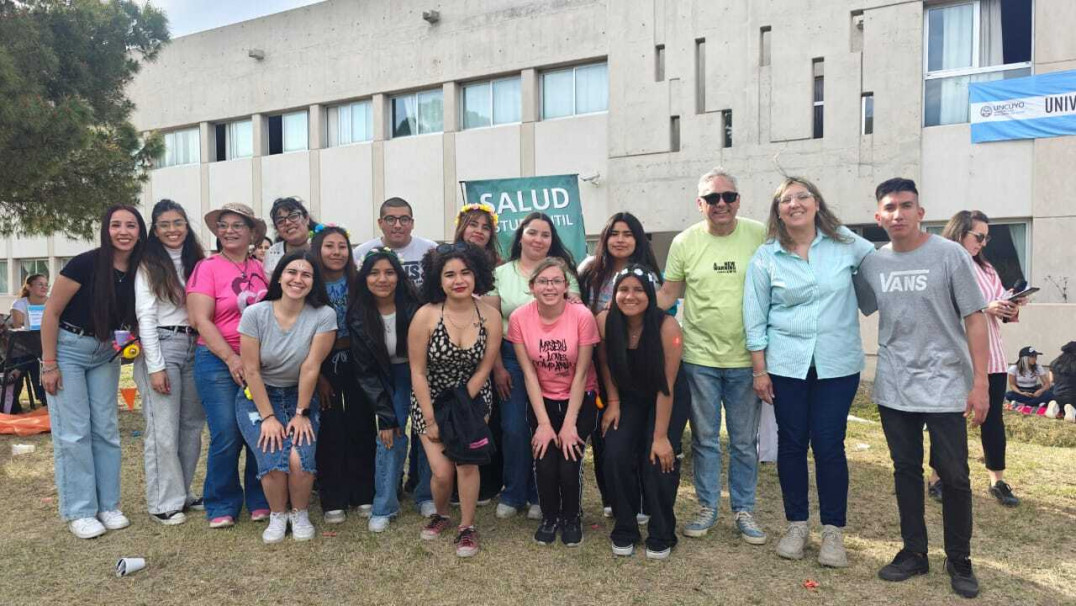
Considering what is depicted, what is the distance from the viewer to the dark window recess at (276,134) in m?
17.7

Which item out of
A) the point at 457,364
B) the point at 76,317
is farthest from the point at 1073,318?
the point at 76,317

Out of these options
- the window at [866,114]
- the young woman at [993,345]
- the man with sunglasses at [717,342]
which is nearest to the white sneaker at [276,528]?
the man with sunglasses at [717,342]

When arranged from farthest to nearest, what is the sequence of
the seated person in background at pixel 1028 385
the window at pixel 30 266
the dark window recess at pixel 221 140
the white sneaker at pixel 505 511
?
the window at pixel 30 266
the dark window recess at pixel 221 140
the seated person in background at pixel 1028 385
the white sneaker at pixel 505 511

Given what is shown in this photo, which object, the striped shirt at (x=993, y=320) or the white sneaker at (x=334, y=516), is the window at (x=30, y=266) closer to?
the white sneaker at (x=334, y=516)

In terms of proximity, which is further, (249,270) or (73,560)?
(249,270)

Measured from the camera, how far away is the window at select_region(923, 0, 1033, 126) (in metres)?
10.9

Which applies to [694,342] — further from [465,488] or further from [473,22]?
[473,22]

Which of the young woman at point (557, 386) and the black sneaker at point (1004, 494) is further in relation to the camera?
the black sneaker at point (1004, 494)

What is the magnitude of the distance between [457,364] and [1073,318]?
1011 centimetres

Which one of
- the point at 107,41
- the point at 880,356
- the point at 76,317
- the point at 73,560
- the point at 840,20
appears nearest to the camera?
the point at 880,356

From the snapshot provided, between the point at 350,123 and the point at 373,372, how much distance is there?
1352 centimetres

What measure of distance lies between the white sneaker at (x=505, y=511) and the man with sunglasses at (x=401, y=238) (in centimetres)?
152

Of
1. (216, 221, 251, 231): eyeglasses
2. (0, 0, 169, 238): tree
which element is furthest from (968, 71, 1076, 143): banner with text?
(0, 0, 169, 238): tree

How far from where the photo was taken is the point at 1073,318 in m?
10.5
